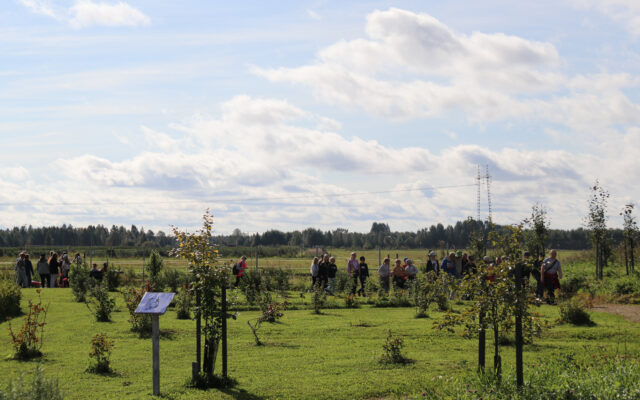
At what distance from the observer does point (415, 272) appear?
2322 centimetres

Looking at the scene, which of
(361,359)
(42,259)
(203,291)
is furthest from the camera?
(42,259)

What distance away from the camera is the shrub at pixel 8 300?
1823 cm

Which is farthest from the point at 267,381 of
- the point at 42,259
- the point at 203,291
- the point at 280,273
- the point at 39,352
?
the point at 42,259

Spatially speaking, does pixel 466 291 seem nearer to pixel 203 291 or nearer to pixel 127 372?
pixel 203 291

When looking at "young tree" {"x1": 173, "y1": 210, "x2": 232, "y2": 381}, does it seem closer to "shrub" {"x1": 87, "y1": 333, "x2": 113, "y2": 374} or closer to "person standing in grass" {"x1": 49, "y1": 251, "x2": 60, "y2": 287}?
"shrub" {"x1": 87, "y1": 333, "x2": 113, "y2": 374}

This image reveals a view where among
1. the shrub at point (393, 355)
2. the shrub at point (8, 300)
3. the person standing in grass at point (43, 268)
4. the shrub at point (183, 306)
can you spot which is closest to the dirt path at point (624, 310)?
the shrub at point (393, 355)

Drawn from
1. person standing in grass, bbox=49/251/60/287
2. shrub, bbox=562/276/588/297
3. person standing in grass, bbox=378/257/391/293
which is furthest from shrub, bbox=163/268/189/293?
shrub, bbox=562/276/588/297

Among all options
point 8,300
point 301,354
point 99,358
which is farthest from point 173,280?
point 99,358

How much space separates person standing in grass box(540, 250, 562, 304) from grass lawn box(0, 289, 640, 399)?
Result: 1949mm

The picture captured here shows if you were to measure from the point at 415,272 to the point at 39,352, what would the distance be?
558 inches

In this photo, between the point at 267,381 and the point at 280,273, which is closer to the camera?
the point at 267,381

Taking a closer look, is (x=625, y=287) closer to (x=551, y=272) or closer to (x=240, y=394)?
(x=551, y=272)

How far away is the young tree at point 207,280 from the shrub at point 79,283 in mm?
13157

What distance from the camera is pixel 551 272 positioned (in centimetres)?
1930
